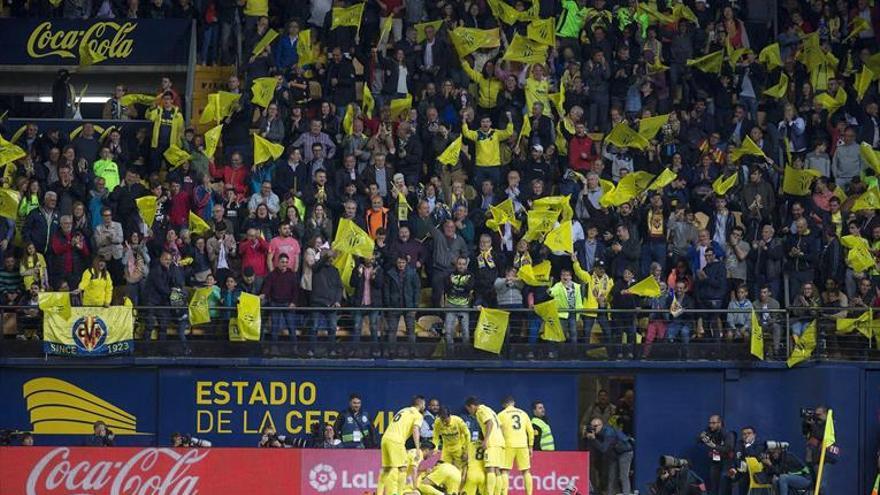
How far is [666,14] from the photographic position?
40094 mm

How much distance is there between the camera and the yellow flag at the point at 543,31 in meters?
38.3

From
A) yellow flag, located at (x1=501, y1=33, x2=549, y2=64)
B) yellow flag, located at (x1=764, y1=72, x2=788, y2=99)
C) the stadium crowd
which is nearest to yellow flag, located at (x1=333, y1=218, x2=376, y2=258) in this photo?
the stadium crowd

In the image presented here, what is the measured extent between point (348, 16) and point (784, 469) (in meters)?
11.5

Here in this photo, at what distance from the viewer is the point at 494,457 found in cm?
3055

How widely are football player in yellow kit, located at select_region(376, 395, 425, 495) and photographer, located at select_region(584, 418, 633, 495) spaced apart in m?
4.49

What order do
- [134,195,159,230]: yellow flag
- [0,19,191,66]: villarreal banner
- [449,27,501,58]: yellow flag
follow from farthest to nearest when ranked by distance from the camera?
[0,19,191,66]: villarreal banner, [449,27,501,58]: yellow flag, [134,195,159,230]: yellow flag

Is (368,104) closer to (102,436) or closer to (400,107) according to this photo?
(400,107)

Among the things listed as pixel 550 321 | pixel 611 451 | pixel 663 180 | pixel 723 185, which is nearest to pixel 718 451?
pixel 611 451

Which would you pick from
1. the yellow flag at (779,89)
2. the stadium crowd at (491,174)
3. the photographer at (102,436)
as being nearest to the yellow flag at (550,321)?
the stadium crowd at (491,174)

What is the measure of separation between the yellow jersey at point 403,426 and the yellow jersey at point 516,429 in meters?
1.21

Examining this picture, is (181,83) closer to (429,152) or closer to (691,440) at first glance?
(429,152)

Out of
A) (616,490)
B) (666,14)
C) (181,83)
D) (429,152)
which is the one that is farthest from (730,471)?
(181,83)

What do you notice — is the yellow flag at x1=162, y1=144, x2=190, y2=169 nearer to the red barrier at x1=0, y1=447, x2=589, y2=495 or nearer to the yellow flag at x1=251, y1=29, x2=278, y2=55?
the yellow flag at x1=251, y1=29, x2=278, y2=55

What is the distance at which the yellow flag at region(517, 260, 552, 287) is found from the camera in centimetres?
3428
